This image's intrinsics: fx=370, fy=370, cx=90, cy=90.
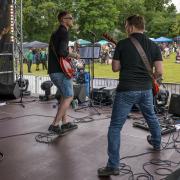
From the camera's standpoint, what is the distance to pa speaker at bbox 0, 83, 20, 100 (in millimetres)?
9320

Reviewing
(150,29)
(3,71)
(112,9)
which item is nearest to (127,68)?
(3,71)

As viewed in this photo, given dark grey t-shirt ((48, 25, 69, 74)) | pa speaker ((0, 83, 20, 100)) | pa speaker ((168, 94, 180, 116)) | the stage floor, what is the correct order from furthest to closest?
pa speaker ((0, 83, 20, 100)) → pa speaker ((168, 94, 180, 116)) → dark grey t-shirt ((48, 25, 69, 74)) → the stage floor

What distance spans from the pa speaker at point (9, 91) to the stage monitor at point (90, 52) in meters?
2.30

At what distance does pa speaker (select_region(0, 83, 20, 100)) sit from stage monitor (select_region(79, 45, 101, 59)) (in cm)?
230

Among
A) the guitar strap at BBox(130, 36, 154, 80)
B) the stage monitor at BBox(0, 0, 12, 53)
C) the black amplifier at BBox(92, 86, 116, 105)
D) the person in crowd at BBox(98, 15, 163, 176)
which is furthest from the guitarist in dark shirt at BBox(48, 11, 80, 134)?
the stage monitor at BBox(0, 0, 12, 53)

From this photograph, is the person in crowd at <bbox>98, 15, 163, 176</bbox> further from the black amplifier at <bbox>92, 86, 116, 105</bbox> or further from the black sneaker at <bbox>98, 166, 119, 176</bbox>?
the black amplifier at <bbox>92, 86, 116, 105</bbox>

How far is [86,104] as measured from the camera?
8.50 m

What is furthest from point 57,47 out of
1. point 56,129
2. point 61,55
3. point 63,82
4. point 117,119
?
point 117,119

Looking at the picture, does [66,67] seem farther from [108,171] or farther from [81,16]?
[81,16]

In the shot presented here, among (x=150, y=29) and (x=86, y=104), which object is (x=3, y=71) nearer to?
(x=86, y=104)

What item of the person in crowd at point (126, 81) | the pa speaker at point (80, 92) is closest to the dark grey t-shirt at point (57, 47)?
the person in crowd at point (126, 81)

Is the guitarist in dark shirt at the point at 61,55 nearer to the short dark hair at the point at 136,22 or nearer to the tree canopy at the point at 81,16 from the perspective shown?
the short dark hair at the point at 136,22

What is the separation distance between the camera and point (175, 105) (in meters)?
6.93

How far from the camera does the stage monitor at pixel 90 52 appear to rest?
7750 millimetres
